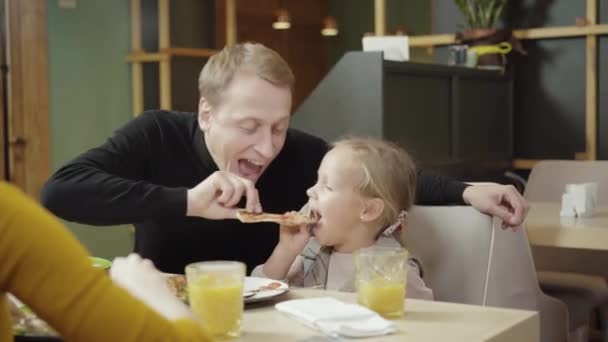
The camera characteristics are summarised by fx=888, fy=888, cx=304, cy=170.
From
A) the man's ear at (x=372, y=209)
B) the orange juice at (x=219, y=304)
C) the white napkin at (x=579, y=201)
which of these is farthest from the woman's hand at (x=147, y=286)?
the white napkin at (x=579, y=201)

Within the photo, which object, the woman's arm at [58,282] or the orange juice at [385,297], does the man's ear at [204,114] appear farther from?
the woman's arm at [58,282]

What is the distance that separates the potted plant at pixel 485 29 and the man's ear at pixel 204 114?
3.14 metres

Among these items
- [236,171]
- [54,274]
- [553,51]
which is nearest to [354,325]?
[54,274]

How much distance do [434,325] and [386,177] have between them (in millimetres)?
822

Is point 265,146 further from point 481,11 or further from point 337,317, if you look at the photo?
point 481,11

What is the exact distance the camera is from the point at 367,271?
5.01 feet

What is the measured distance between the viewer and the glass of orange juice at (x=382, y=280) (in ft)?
4.86

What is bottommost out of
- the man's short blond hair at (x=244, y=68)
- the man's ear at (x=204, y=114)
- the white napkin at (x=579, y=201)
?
the white napkin at (x=579, y=201)

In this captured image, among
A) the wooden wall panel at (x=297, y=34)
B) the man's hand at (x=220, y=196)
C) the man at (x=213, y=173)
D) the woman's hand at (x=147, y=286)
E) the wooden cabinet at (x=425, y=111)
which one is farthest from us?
the wooden wall panel at (x=297, y=34)

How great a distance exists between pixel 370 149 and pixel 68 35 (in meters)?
4.17

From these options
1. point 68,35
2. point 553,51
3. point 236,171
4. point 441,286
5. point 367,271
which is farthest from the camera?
point 68,35

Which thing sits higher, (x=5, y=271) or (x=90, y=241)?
(x=5, y=271)

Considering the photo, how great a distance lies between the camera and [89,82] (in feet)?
20.0

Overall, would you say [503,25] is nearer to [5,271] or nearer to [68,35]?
[68,35]
